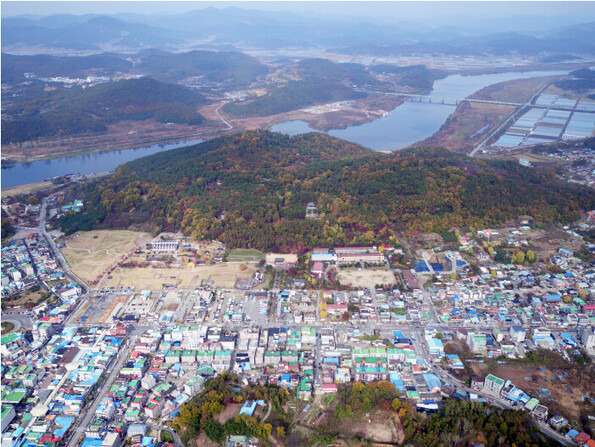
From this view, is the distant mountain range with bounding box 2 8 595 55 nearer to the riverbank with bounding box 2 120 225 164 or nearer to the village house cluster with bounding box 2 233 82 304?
the riverbank with bounding box 2 120 225 164

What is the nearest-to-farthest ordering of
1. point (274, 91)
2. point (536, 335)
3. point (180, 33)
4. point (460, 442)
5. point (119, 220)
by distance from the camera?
point (460, 442) → point (536, 335) → point (119, 220) → point (274, 91) → point (180, 33)

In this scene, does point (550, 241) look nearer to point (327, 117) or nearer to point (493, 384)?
point (493, 384)

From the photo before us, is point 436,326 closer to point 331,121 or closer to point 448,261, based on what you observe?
point 448,261

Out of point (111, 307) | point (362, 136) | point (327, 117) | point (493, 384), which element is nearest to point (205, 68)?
point (327, 117)

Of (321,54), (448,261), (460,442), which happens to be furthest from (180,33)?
(460,442)

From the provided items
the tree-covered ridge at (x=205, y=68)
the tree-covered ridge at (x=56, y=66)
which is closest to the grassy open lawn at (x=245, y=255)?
the tree-covered ridge at (x=205, y=68)

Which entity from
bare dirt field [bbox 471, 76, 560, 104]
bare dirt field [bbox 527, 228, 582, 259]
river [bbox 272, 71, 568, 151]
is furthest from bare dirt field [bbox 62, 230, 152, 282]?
bare dirt field [bbox 471, 76, 560, 104]

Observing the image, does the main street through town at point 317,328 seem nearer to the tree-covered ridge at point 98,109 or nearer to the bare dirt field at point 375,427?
the bare dirt field at point 375,427
